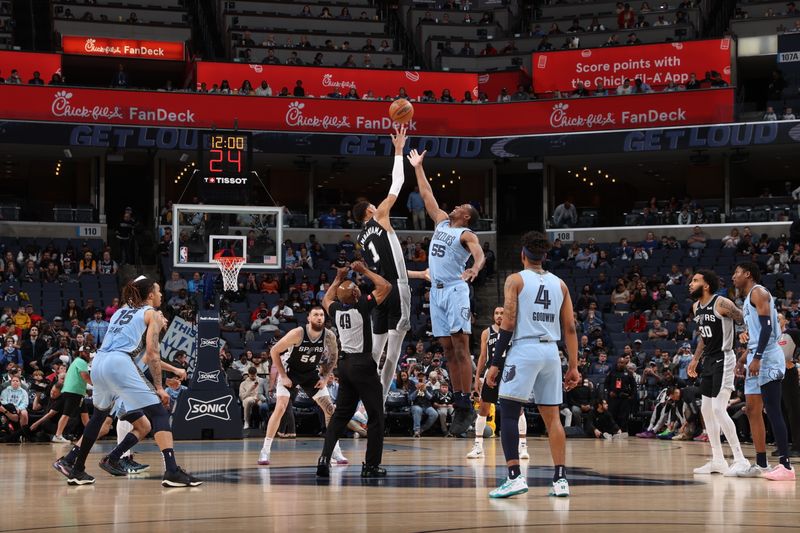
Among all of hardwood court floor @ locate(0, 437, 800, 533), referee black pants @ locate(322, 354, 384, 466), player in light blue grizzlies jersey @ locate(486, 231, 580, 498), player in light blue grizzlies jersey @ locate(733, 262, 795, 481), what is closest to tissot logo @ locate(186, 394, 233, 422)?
hardwood court floor @ locate(0, 437, 800, 533)

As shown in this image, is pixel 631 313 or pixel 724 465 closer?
pixel 724 465

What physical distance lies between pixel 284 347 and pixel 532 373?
5.04 m

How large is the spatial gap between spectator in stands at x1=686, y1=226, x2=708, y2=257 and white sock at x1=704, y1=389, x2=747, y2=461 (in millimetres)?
20319

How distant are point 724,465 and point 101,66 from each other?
31909 millimetres

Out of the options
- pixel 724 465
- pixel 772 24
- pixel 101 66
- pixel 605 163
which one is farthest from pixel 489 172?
pixel 724 465

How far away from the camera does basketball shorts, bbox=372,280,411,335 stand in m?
11.6

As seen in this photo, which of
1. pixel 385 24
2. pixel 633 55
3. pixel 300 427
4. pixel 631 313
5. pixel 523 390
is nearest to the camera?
pixel 523 390

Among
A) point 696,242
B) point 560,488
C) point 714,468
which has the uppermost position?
point 696,242

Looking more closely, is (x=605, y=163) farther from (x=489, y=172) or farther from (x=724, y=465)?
(x=724, y=465)

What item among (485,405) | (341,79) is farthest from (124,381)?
(341,79)

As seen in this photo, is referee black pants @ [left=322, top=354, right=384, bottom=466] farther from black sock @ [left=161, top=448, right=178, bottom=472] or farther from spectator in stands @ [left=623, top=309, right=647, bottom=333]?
spectator in stands @ [left=623, top=309, right=647, bottom=333]

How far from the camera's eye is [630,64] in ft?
127

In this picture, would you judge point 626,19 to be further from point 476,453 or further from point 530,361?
point 530,361

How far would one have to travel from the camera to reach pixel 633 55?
38781 millimetres
